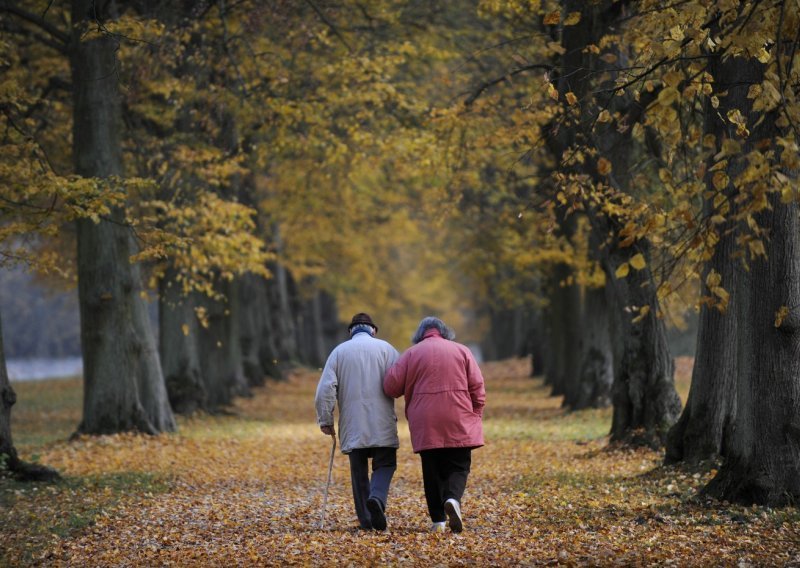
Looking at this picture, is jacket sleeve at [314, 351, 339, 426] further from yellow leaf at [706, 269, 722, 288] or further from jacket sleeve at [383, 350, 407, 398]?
yellow leaf at [706, 269, 722, 288]

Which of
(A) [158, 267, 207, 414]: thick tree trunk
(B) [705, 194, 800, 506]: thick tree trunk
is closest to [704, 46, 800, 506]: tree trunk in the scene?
(B) [705, 194, 800, 506]: thick tree trunk

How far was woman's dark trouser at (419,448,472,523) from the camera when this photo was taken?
9188mm

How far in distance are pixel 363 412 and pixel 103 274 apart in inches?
368

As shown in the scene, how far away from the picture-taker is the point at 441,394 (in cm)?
910

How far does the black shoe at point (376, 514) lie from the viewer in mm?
9156

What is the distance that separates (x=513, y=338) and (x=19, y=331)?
113 ft

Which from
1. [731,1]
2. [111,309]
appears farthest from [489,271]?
[731,1]

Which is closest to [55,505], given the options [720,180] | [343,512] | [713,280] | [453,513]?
[343,512]

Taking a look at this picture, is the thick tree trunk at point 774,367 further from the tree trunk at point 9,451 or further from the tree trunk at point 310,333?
the tree trunk at point 310,333

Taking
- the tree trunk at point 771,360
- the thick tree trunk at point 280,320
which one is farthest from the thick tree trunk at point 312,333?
the tree trunk at point 771,360

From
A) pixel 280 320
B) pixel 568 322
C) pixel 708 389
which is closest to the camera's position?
pixel 708 389

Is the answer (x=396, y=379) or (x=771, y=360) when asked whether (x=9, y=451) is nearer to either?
(x=396, y=379)

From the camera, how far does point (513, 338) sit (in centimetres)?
5591

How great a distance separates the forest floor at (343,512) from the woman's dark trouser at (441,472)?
34 centimetres
